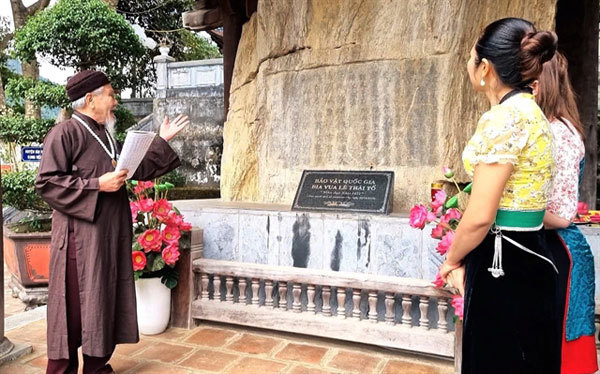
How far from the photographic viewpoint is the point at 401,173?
446cm

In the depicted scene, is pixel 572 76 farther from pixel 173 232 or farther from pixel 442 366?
pixel 173 232

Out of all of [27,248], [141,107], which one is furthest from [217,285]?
[141,107]

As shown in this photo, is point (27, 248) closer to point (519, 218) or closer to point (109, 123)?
point (109, 123)

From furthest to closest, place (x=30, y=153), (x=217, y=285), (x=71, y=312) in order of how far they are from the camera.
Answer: (x=30, y=153), (x=217, y=285), (x=71, y=312)

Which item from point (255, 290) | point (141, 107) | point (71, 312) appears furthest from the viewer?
point (141, 107)

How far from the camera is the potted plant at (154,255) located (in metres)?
3.58

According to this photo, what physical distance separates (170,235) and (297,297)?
111 centimetres

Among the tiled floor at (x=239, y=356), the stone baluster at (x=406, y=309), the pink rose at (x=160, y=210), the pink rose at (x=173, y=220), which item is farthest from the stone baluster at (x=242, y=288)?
the stone baluster at (x=406, y=309)

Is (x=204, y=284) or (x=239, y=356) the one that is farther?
(x=204, y=284)

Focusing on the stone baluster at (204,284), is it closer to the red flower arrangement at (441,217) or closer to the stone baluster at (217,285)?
the stone baluster at (217,285)

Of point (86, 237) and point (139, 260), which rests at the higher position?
point (86, 237)

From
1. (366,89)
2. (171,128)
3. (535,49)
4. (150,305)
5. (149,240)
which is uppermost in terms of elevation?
(366,89)

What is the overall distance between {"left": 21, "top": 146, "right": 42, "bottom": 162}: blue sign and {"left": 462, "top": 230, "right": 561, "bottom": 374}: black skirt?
286 inches

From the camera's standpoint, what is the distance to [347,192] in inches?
158
